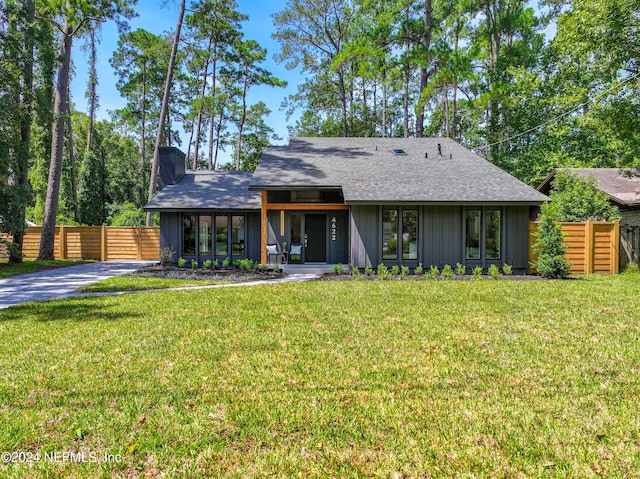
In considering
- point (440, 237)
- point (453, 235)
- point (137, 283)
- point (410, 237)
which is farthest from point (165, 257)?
point (453, 235)

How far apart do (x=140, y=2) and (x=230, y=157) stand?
766 inches

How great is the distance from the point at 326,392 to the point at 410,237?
908cm

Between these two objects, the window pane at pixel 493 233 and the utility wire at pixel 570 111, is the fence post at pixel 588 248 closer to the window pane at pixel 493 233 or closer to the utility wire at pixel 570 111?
the window pane at pixel 493 233

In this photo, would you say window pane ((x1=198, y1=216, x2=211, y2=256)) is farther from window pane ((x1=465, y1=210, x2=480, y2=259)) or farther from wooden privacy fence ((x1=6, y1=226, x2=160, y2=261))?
window pane ((x1=465, y1=210, x2=480, y2=259))

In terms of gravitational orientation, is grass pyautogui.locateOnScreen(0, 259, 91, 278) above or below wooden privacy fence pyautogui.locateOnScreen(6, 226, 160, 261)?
below

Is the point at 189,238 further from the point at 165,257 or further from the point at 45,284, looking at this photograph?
the point at 45,284

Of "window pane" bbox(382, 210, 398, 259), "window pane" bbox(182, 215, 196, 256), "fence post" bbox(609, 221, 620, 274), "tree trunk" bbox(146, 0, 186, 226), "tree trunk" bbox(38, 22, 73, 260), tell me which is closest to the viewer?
"fence post" bbox(609, 221, 620, 274)

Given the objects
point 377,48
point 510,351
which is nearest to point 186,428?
point 510,351

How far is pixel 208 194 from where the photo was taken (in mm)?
14906

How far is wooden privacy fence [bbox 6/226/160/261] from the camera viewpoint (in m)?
16.2

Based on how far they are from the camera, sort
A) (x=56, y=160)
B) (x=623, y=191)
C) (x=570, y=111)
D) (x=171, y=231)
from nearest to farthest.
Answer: (x=171, y=231)
(x=623, y=191)
(x=56, y=160)
(x=570, y=111)

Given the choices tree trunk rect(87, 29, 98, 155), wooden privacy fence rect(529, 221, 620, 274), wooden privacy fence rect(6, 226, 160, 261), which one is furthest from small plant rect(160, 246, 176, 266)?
tree trunk rect(87, 29, 98, 155)

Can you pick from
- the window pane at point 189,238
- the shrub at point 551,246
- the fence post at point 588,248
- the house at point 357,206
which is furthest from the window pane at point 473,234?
the window pane at point 189,238

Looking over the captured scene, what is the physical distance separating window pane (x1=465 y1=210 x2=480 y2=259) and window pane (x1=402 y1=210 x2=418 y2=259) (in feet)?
5.66
